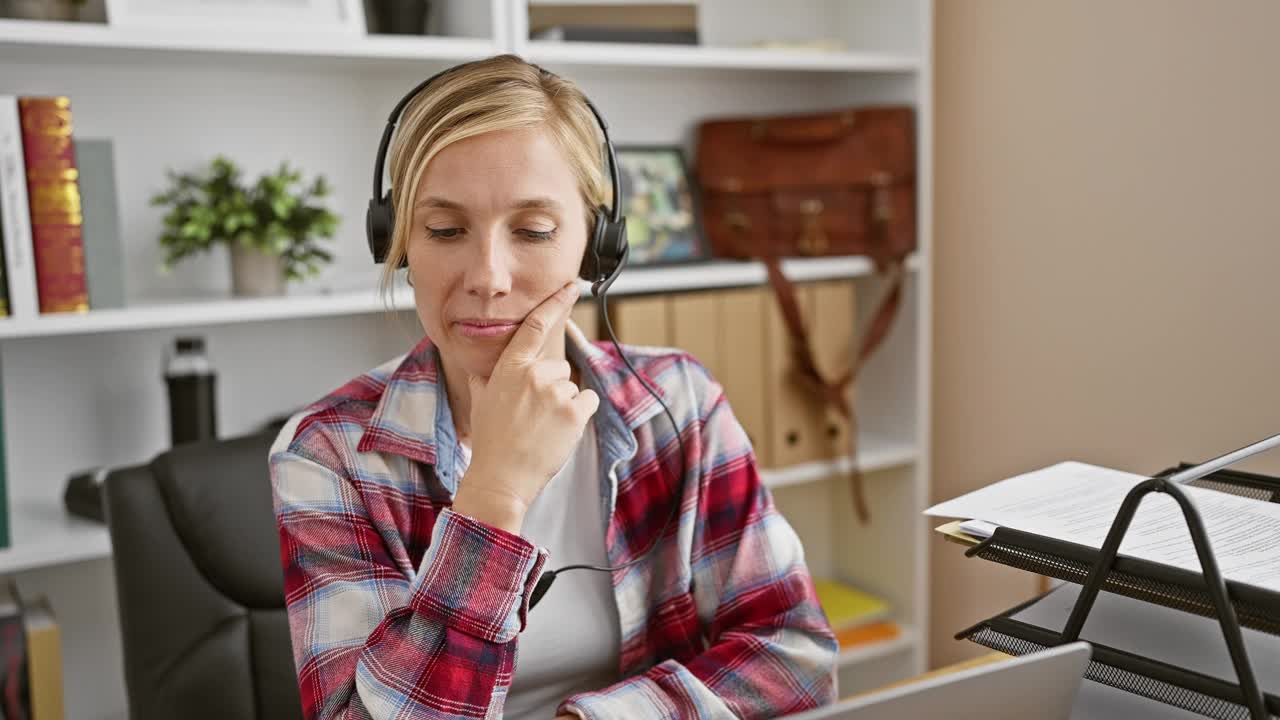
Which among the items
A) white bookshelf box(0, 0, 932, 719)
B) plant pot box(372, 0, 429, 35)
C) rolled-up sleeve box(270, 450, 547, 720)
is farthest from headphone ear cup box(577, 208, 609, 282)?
plant pot box(372, 0, 429, 35)

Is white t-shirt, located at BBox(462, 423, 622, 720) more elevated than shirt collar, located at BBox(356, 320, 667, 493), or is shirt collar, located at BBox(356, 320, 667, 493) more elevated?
shirt collar, located at BBox(356, 320, 667, 493)

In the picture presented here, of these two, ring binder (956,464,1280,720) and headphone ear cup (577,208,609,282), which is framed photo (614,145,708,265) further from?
ring binder (956,464,1280,720)

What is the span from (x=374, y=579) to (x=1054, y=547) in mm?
540

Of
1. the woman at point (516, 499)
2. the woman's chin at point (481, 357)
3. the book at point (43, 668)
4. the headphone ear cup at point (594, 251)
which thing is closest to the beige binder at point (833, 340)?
the woman at point (516, 499)

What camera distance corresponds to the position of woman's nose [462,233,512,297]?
0.97 meters

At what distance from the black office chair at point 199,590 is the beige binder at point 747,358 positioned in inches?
41.8

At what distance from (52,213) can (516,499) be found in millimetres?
997

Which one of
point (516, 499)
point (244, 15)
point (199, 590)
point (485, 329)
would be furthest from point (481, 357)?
point (244, 15)

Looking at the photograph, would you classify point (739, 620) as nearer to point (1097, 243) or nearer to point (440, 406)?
point (440, 406)

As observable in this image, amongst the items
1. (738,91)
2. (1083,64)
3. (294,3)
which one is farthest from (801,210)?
(294,3)

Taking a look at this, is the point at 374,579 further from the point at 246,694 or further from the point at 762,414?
the point at 762,414

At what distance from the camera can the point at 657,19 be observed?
2.03 metres

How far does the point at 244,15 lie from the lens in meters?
1.68

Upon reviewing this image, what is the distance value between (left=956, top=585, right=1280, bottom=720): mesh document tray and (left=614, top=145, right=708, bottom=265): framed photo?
1.36 metres
